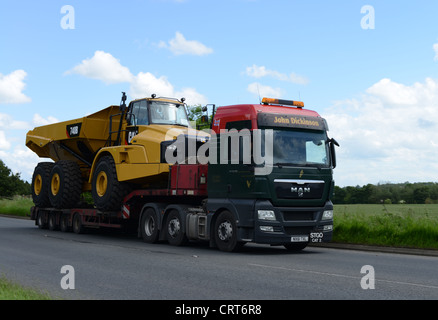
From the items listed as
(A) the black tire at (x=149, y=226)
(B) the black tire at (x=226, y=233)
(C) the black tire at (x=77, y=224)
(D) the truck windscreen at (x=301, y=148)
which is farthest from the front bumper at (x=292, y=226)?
(C) the black tire at (x=77, y=224)

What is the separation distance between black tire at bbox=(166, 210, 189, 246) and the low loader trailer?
28 millimetres

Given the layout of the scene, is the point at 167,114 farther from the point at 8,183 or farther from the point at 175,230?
the point at 8,183

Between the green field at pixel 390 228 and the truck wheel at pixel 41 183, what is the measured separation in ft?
37.1

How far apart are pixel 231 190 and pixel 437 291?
6346mm

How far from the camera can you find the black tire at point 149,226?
1664 centimetres

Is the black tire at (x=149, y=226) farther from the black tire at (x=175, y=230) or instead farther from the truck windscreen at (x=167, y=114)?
the truck windscreen at (x=167, y=114)

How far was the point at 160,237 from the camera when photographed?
16.4 m

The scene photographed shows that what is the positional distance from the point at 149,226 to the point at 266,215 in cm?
504

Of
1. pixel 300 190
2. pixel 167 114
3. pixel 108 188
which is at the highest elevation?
pixel 167 114

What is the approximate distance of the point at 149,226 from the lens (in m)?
17.2

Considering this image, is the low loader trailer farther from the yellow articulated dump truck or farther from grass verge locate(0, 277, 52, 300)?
grass verge locate(0, 277, 52, 300)

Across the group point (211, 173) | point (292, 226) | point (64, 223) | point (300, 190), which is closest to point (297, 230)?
point (292, 226)

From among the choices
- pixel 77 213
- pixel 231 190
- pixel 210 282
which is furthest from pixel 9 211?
pixel 210 282
